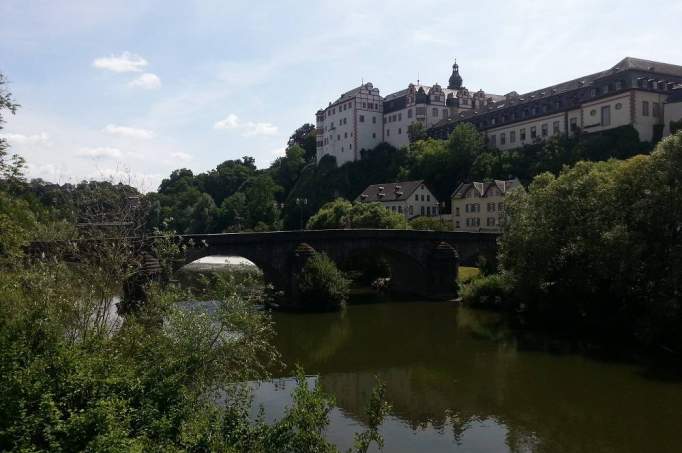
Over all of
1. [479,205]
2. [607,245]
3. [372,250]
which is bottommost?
[372,250]

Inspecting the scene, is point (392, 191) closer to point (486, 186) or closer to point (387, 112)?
point (486, 186)

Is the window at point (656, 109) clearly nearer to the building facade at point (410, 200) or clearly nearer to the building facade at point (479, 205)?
the building facade at point (479, 205)

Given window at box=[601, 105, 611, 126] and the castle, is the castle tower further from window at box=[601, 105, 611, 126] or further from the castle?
window at box=[601, 105, 611, 126]

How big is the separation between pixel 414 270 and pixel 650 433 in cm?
3292

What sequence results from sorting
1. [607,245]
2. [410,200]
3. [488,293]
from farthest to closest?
[410,200] → [488,293] → [607,245]

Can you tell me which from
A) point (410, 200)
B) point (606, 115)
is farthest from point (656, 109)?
point (410, 200)

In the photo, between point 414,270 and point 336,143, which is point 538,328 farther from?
point 336,143

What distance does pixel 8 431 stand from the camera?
420 inches

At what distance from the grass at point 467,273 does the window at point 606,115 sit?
30387 mm

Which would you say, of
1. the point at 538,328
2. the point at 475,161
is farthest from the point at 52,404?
the point at 475,161

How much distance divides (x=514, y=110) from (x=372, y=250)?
166 ft

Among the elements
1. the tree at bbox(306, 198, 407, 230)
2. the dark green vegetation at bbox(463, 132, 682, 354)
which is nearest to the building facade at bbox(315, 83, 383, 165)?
the tree at bbox(306, 198, 407, 230)

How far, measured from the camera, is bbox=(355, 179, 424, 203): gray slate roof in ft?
268

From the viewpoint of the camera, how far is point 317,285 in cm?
4169
